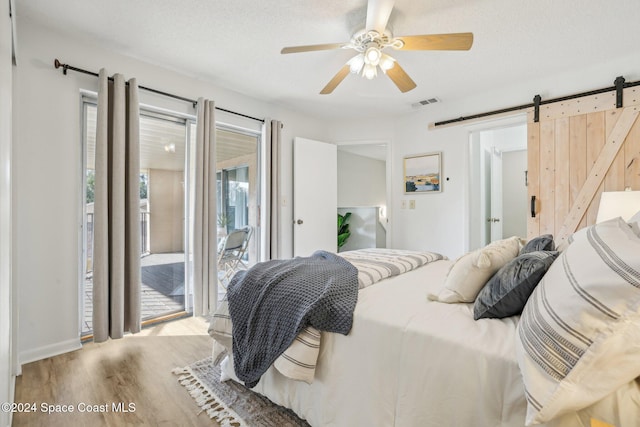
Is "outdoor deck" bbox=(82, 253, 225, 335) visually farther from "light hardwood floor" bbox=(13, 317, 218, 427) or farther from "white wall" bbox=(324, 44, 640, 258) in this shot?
"white wall" bbox=(324, 44, 640, 258)

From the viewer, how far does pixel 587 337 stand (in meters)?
0.78

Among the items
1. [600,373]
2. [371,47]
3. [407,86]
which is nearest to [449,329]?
[600,373]

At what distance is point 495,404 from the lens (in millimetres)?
962

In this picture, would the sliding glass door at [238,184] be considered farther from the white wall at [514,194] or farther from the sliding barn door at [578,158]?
the white wall at [514,194]

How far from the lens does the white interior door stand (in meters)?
3.92

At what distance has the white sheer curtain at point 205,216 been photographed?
2.96 m

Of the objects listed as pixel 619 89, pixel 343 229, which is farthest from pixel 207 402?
pixel 343 229

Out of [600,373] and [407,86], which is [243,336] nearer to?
[600,373]

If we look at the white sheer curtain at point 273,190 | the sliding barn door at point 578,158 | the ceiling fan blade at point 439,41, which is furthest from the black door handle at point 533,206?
the white sheer curtain at point 273,190

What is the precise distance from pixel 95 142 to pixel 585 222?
167 inches

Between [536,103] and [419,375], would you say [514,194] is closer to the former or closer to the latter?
[536,103]

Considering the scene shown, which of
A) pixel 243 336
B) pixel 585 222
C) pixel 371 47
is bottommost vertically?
pixel 243 336

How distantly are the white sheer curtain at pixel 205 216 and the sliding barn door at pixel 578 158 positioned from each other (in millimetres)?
3206

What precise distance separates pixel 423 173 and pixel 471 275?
9.07 feet
